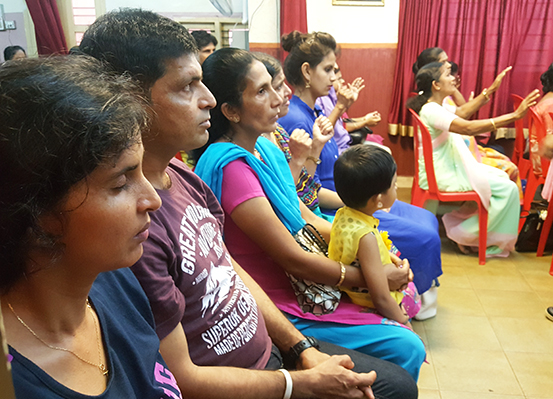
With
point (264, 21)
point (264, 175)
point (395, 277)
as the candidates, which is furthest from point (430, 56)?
point (264, 175)

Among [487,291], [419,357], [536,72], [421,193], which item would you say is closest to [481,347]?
[487,291]

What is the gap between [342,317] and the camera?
4.69 ft

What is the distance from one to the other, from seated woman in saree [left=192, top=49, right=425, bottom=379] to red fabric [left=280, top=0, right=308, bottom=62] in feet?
9.20

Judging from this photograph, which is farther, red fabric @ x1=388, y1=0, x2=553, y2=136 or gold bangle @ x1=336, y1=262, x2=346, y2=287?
red fabric @ x1=388, y1=0, x2=553, y2=136

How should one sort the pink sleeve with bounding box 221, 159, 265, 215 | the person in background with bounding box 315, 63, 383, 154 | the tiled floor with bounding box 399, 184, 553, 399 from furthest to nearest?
1. the person in background with bounding box 315, 63, 383, 154
2. the tiled floor with bounding box 399, 184, 553, 399
3. the pink sleeve with bounding box 221, 159, 265, 215

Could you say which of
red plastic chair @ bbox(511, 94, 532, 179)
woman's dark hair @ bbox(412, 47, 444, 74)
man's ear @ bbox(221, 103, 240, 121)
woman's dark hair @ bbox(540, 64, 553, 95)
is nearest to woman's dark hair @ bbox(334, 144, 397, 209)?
man's ear @ bbox(221, 103, 240, 121)

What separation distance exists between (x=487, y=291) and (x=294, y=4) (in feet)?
9.27

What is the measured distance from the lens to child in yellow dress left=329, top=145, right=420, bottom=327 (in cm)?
144

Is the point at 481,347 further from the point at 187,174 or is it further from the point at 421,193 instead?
the point at 187,174

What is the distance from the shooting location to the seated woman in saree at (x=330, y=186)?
6.97 ft

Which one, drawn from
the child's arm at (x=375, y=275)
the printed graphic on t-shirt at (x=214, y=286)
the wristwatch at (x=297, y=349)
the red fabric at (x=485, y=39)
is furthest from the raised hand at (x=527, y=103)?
the printed graphic on t-shirt at (x=214, y=286)

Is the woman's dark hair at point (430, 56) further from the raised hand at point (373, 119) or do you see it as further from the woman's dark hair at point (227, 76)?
the woman's dark hair at point (227, 76)

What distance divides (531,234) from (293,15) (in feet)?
8.49

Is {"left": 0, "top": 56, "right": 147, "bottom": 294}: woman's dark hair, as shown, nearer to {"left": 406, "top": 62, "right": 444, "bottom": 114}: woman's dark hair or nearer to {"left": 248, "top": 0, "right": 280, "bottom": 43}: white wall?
{"left": 406, "top": 62, "right": 444, "bottom": 114}: woman's dark hair
